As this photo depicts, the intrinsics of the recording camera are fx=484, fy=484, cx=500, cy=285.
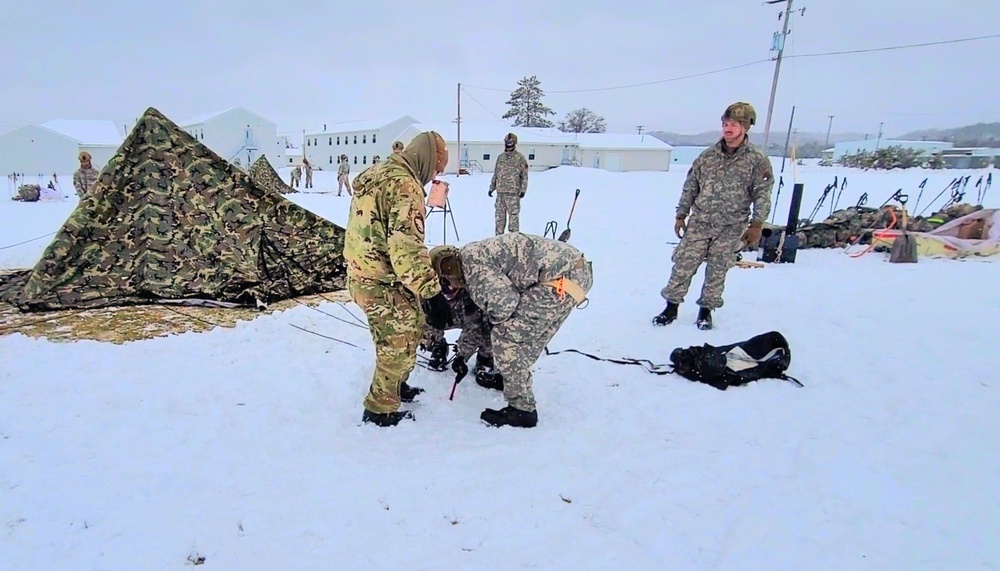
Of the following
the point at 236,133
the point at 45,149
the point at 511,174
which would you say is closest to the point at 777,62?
the point at 511,174

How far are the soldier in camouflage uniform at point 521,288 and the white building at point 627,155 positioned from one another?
33.0 metres

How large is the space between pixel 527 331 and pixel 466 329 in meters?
0.64

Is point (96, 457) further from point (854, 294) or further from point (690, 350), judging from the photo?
point (854, 294)

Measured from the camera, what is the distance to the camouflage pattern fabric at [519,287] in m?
2.60

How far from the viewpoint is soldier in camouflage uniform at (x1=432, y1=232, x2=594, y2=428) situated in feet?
8.54

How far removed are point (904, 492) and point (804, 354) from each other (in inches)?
67.7

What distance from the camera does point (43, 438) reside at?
2506mm

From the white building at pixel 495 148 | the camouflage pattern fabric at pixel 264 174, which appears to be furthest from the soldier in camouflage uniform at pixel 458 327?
the white building at pixel 495 148

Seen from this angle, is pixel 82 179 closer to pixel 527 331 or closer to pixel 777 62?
pixel 527 331

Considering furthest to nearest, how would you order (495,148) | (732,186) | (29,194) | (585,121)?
(585,121) < (495,148) < (29,194) < (732,186)

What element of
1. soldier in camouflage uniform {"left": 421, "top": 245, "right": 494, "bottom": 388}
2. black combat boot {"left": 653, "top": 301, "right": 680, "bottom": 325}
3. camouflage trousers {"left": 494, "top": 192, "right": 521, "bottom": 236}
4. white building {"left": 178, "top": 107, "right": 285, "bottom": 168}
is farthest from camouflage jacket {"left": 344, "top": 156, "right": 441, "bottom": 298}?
white building {"left": 178, "top": 107, "right": 285, "bottom": 168}

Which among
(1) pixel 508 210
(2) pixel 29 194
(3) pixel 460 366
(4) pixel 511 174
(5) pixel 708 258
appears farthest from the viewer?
(2) pixel 29 194

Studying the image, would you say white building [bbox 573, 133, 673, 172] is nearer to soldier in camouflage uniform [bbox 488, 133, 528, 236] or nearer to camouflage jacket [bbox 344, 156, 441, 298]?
soldier in camouflage uniform [bbox 488, 133, 528, 236]

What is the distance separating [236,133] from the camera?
36406 mm
